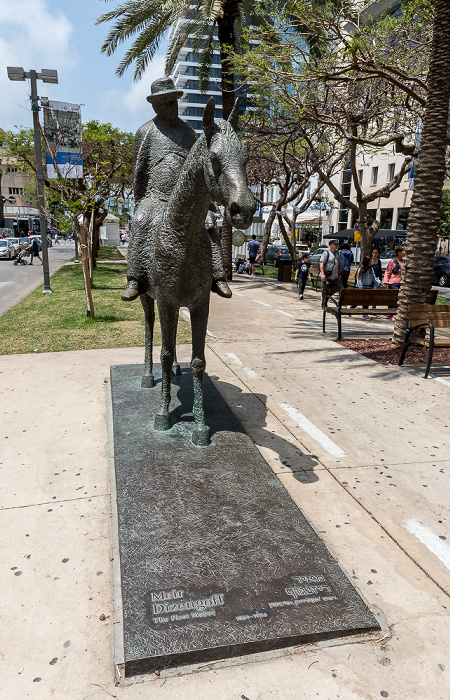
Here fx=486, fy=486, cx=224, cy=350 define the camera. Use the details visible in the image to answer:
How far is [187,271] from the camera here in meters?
3.66

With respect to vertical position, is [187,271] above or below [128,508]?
above

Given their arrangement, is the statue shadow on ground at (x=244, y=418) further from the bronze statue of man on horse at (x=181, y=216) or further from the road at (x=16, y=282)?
the road at (x=16, y=282)

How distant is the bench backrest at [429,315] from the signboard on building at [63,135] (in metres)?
8.98

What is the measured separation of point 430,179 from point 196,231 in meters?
5.86

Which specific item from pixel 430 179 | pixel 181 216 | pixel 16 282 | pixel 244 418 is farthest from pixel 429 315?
pixel 16 282

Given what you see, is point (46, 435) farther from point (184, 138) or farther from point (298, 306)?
point (298, 306)

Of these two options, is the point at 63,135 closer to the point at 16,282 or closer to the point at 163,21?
the point at 163,21

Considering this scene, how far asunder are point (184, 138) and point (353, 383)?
3.84 meters

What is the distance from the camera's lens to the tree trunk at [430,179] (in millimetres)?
7531

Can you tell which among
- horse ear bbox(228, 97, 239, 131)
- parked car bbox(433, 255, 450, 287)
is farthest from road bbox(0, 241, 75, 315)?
parked car bbox(433, 255, 450, 287)

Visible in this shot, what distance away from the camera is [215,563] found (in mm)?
2732

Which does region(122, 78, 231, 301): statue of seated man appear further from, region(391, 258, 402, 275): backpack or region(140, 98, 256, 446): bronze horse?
region(391, 258, 402, 275): backpack

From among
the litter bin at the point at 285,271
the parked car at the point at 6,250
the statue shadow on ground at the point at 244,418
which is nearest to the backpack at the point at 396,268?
the statue shadow on ground at the point at 244,418

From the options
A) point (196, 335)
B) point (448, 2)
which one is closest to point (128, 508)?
point (196, 335)
